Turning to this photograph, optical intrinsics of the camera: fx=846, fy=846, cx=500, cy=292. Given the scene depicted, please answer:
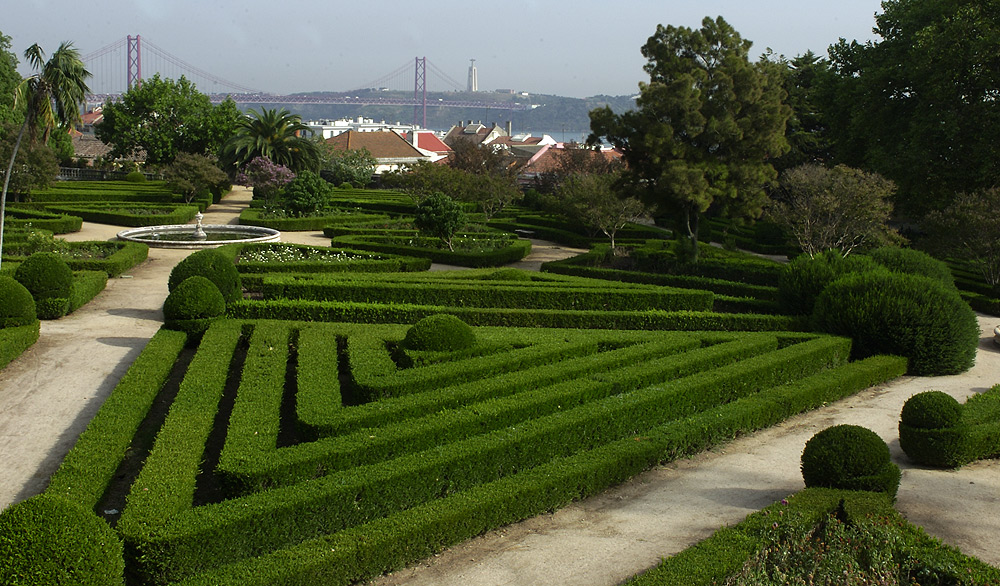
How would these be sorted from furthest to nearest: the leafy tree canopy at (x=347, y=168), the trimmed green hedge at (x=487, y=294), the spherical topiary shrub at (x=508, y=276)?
the leafy tree canopy at (x=347, y=168), the spherical topiary shrub at (x=508, y=276), the trimmed green hedge at (x=487, y=294)

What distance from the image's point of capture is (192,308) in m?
13.9

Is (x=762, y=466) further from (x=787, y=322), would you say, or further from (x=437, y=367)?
(x=787, y=322)

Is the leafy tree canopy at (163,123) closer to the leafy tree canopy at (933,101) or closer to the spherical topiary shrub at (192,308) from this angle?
the leafy tree canopy at (933,101)

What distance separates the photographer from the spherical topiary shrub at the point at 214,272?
1520 cm

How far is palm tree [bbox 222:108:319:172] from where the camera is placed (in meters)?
45.1

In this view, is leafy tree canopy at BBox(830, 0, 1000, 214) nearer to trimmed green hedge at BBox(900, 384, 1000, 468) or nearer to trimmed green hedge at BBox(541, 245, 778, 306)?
trimmed green hedge at BBox(541, 245, 778, 306)

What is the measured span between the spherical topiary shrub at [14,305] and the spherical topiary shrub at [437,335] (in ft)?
21.5

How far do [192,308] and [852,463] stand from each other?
10.3 m

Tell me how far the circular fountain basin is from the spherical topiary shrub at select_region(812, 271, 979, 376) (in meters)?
18.1

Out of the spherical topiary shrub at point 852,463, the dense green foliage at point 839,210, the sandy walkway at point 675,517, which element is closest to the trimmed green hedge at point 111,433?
the sandy walkway at point 675,517

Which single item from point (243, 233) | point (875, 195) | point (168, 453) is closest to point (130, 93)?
point (243, 233)

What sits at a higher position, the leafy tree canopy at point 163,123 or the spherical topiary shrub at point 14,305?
the leafy tree canopy at point 163,123

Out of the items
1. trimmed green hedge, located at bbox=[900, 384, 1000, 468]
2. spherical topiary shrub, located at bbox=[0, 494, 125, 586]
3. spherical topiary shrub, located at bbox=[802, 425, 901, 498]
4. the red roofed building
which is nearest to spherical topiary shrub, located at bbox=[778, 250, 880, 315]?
trimmed green hedge, located at bbox=[900, 384, 1000, 468]

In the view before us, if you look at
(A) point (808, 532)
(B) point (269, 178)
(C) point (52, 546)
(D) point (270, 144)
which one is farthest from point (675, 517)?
(D) point (270, 144)
